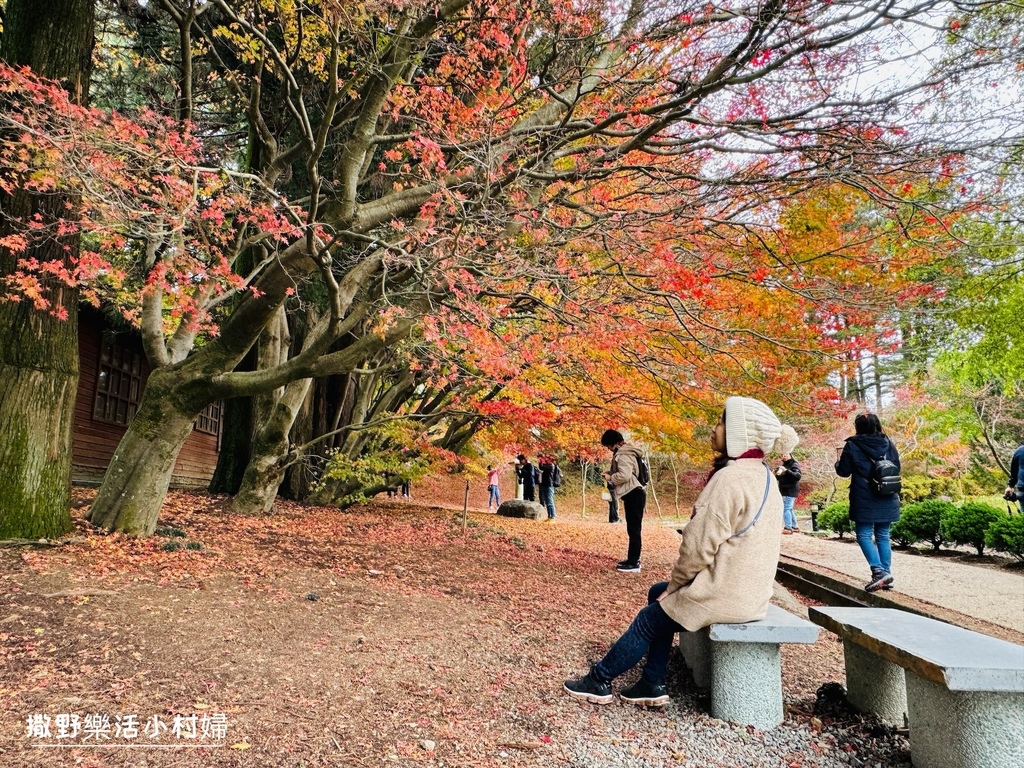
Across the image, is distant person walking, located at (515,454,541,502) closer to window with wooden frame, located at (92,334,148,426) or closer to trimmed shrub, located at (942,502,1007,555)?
window with wooden frame, located at (92,334,148,426)

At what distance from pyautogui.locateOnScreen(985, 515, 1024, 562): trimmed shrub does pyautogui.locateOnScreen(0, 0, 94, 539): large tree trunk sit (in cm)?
1243

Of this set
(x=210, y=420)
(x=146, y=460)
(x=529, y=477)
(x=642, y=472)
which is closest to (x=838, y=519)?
(x=642, y=472)

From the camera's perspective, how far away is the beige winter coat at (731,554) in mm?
3145

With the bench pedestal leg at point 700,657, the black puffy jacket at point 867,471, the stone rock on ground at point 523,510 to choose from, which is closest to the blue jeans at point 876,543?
the black puffy jacket at point 867,471

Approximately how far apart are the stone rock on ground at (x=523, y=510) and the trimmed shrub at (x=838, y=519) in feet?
27.2

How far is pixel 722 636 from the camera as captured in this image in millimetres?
3100

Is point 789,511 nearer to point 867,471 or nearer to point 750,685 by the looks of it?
point 867,471

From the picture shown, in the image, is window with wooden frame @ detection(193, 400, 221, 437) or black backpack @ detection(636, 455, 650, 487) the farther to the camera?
window with wooden frame @ detection(193, 400, 221, 437)

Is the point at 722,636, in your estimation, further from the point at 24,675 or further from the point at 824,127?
the point at 824,127

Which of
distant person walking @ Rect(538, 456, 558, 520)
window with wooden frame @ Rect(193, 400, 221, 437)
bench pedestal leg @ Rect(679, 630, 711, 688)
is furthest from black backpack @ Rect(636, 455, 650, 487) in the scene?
window with wooden frame @ Rect(193, 400, 221, 437)

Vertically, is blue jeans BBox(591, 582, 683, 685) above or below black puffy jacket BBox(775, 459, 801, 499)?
below

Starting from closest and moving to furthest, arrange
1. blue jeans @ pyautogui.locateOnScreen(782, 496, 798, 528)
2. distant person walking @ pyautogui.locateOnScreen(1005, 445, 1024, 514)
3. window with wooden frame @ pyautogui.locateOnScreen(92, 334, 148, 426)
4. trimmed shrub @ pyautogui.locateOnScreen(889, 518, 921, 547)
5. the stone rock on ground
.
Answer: distant person walking @ pyautogui.locateOnScreen(1005, 445, 1024, 514) < trimmed shrub @ pyautogui.locateOnScreen(889, 518, 921, 547) < blue jeans @ pyautogui.locateOnScreen(782, 496, 798, 528) < window with wooden frame @ pyautogui.locateOnScreen(92, 334, 148, 426) < the stone rock on ground

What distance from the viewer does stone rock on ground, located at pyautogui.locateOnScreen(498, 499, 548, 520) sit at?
19.8 meters

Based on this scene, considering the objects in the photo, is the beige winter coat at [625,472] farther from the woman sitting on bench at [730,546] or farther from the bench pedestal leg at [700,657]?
the woman sitting on bench at [730,546]
